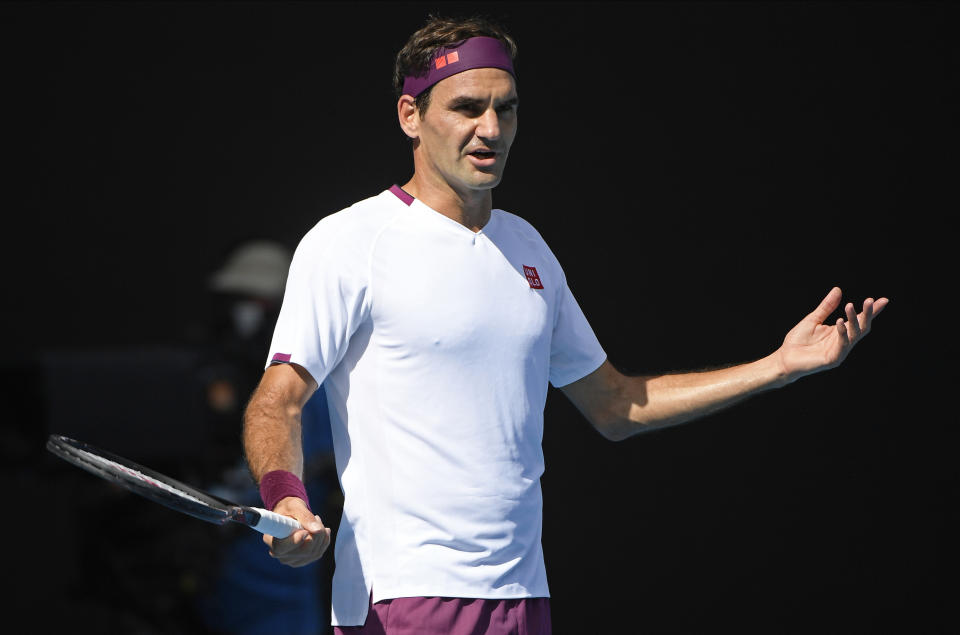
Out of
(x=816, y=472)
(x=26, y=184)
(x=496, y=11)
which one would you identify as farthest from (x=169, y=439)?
(x=816, y=472)

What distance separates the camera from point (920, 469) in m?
4.67

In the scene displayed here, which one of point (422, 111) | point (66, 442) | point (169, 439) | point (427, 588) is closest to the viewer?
point (66, 442)

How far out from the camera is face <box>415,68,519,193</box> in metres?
2.45

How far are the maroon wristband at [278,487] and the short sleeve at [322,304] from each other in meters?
0.20

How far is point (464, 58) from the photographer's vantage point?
2.48m

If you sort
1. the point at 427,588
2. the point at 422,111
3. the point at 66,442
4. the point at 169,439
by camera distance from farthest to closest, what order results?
the point at 169,439, the point at 422,111, the point at 427,588, the point at 66,442

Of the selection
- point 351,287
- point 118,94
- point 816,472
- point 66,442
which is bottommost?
point 816,472

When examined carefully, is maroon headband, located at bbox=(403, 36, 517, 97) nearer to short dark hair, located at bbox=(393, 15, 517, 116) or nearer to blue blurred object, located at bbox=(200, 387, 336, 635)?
short dark hair, located at bbox=(393, 15, 517, 116)

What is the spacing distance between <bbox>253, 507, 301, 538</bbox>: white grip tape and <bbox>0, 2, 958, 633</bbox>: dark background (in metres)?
2.68

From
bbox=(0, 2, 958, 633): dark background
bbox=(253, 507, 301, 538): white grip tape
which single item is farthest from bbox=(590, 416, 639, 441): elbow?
bbox=(0, 2, 958, 633): dark background

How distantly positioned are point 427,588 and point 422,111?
0.87m

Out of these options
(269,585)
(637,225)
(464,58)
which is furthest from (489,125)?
(637,225)

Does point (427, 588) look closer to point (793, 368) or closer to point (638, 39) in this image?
point (793, 368)

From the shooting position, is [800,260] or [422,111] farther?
[800,260]
